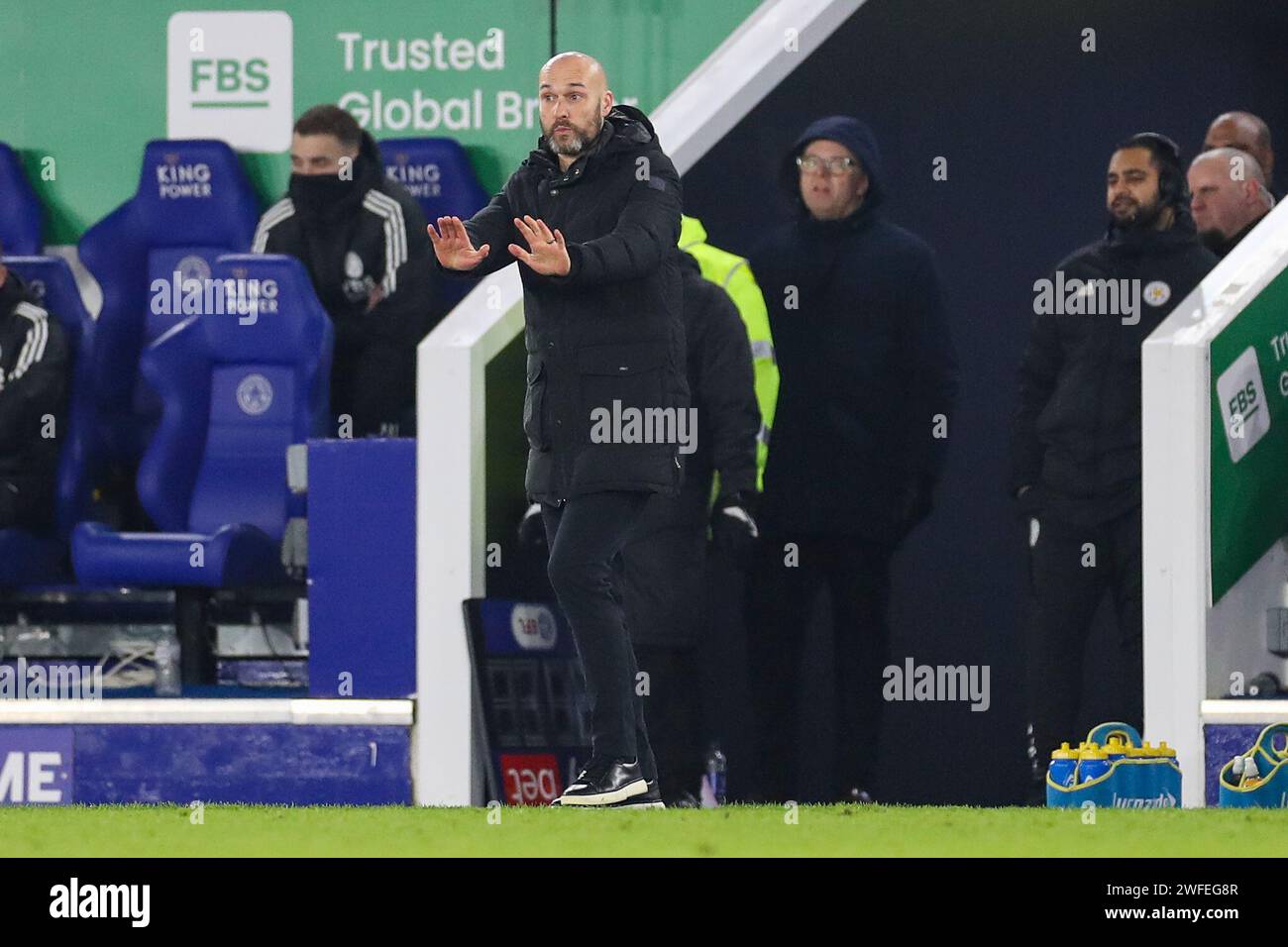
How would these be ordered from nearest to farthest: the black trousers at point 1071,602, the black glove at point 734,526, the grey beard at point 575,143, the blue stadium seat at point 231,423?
the grey beard at point 575,143
the black glove at point 734,526
the black trousers at point 1071,602
the blue stadium seat at point 231,423

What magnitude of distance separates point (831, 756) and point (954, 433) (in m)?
1.17

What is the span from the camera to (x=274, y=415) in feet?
30.7

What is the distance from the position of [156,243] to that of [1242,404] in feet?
14.9

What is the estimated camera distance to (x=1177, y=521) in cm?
718

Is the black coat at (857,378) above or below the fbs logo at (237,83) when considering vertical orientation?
below

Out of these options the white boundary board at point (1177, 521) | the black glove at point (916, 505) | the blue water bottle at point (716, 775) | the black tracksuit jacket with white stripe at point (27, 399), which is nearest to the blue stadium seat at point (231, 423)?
the black tracksuit jacket with white stripe at point (27, 399)

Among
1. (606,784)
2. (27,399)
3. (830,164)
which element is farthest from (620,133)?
(27,399)

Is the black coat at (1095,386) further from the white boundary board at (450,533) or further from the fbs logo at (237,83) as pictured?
the fbs logo at (237,83)

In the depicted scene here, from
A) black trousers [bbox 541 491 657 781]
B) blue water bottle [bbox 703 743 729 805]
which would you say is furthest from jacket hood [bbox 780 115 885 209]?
black trousers [bbox 541 491 657 781]

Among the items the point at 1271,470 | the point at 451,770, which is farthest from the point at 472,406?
the point at 1271,470

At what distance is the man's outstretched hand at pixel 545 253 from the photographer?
5.51m

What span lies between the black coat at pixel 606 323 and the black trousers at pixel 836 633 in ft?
7.63

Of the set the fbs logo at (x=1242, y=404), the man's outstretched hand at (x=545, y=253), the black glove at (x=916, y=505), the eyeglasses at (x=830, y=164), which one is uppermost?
the eyeglasses at (x=830, y=164)
